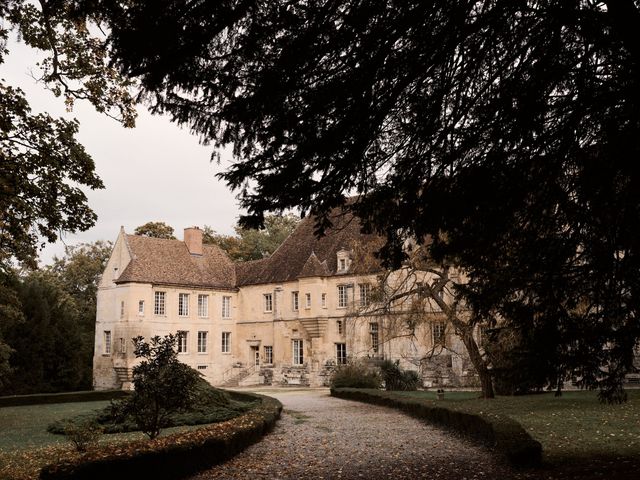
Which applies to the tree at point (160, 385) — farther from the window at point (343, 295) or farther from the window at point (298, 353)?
the window at point (298, 353)

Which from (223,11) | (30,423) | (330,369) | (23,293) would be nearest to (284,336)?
(330,369)

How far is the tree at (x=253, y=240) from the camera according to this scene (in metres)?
52.4

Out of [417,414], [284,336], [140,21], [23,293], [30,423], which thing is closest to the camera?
[140,21]

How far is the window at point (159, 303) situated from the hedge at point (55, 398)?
10.0 meters

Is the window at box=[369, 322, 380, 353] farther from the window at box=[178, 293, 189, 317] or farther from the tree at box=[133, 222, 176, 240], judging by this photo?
the tree at box=[133, 222, 176, 240]

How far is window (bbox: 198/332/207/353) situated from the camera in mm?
39094

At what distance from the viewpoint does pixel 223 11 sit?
17.0 feet

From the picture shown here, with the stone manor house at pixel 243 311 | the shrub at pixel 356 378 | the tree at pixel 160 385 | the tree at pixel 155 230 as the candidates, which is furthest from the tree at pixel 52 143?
the tree at pixel 155 230

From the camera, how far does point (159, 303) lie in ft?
123

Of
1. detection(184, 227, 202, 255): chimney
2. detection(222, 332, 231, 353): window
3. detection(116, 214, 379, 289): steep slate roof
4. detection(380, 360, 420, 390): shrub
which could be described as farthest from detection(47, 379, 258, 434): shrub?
detection(184, 227, 202, 255): chimney

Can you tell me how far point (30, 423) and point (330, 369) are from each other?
18.8 meters

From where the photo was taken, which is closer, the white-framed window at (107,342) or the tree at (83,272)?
the white-framed window at (107,342)

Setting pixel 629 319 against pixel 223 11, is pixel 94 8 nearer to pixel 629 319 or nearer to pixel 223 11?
pixel 223 11

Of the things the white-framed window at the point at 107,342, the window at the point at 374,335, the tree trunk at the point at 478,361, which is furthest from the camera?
the white-framed window at the point at 107,342
